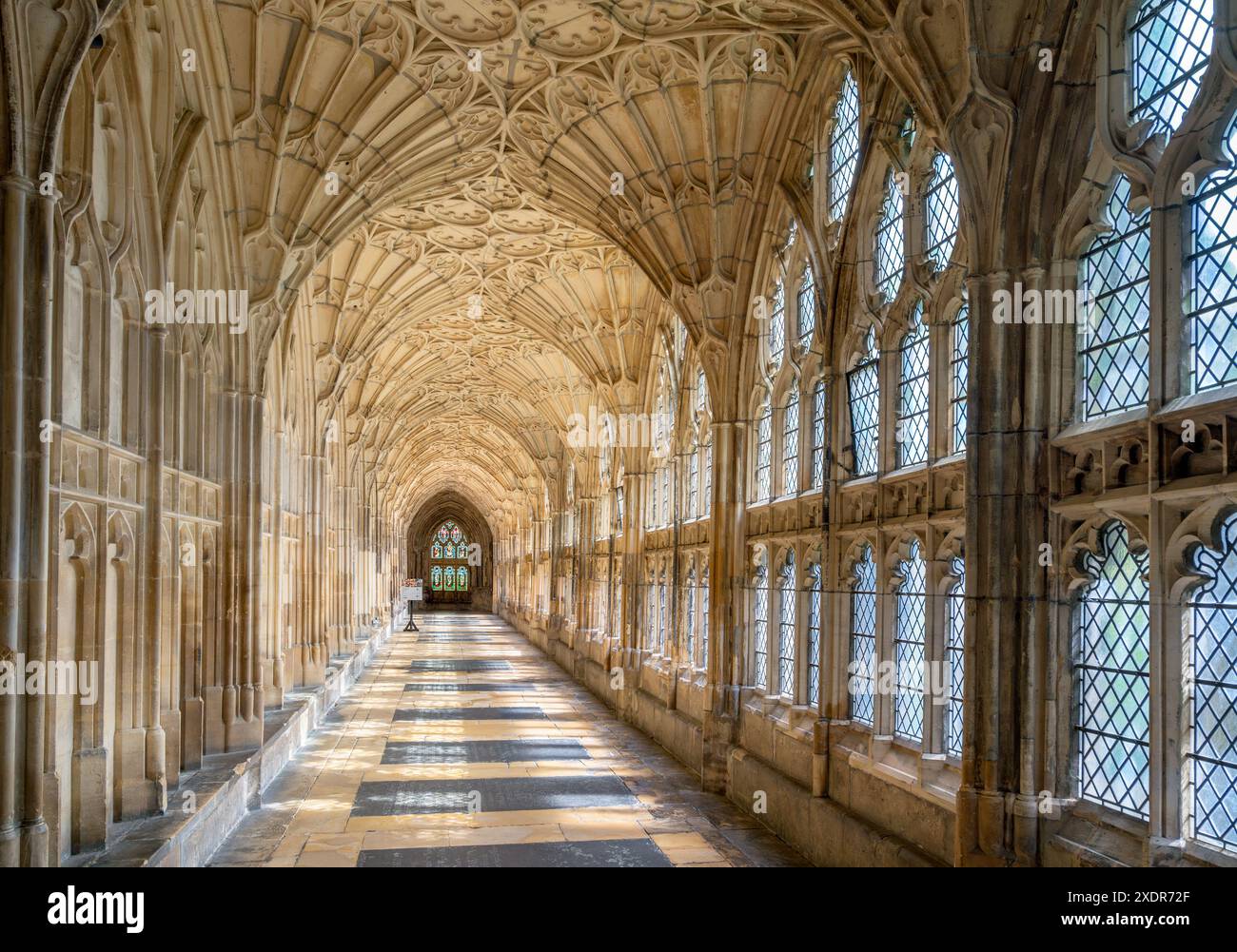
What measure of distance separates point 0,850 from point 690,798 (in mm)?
8156

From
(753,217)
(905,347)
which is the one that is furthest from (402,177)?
(905,347)

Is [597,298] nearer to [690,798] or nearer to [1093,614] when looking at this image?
[690,798]

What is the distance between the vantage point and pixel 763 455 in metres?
13.1

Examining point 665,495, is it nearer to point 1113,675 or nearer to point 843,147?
point 843,147

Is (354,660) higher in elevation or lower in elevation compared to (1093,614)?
lower

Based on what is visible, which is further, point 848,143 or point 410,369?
point 410,369

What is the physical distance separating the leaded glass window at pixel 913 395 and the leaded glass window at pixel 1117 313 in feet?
7.15

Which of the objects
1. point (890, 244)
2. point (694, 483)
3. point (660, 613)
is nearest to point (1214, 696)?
point (890, 244)

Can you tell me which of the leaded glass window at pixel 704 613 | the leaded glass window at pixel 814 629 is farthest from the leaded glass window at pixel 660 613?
the leaded glass window at pixel 814 629

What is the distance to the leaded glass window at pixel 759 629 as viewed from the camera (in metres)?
12.5

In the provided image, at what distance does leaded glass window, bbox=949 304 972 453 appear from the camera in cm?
782

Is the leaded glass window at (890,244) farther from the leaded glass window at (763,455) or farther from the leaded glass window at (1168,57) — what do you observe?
the leaded glass window at (763,455)

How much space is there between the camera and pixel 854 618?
972cm

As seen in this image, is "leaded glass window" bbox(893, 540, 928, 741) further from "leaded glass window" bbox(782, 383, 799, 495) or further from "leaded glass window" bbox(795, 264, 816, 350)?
→ "leaded glass window" bbox(795, 264, 816, 350)
